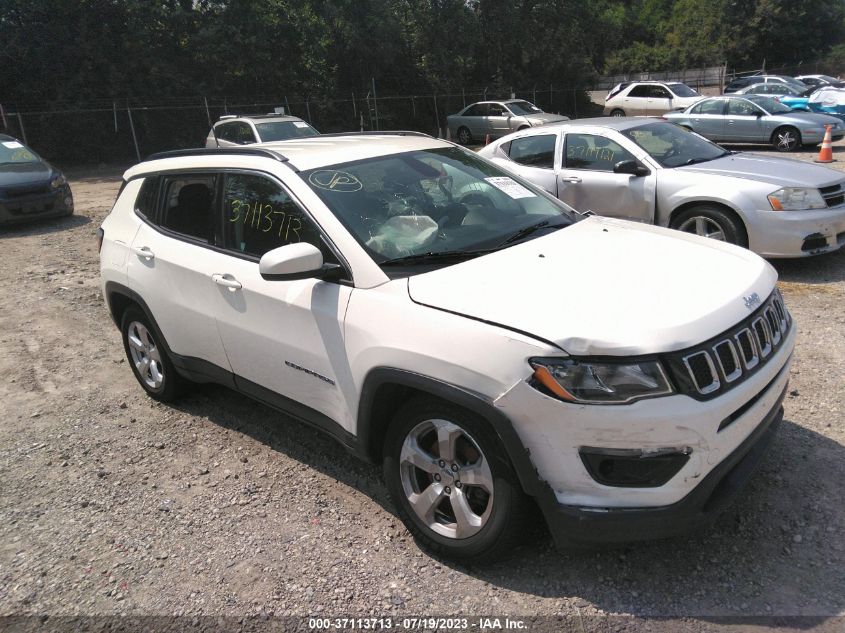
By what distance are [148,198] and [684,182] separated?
5.13 metres

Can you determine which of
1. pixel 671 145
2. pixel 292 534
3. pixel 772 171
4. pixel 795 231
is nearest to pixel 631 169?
pixel 671 145

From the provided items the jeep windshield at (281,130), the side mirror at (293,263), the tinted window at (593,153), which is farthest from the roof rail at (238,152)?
the jeep windshield at (281,130)

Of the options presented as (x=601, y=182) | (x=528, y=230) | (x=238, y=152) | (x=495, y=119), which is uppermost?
(x=238, y=152)

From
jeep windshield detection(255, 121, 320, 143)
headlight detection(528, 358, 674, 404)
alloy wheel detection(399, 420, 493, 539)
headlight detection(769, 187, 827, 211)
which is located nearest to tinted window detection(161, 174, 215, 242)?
alloy wheel detection(399, 420, 493, 539)

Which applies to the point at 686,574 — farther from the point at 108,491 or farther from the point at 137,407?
the point at 137,407

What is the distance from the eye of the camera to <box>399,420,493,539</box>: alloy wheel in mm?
2742

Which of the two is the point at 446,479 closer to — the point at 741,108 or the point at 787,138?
the point at 787,138

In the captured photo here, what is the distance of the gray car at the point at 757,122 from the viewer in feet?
53.4

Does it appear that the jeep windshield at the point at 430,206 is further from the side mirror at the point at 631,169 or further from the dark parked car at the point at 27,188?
the dark parked car at the point at 27,188

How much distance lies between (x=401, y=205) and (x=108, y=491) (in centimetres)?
235

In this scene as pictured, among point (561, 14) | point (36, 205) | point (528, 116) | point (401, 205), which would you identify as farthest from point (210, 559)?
point (561, 14)

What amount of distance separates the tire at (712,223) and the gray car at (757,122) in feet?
35.2

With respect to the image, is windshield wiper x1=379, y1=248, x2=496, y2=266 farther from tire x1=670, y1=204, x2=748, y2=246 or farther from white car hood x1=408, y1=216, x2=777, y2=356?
tire x1=670, y1=204, x2=748, y2=246

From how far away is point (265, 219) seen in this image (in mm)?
3574
